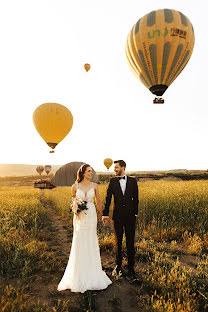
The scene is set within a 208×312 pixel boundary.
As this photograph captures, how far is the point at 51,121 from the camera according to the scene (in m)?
18.6

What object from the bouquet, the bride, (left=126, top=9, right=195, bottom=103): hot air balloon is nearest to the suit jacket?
the bride

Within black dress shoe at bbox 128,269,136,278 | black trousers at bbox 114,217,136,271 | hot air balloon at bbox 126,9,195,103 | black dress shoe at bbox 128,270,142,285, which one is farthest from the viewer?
hot air balloon at bbox 126,9,195,103

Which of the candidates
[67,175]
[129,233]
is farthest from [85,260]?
[67,175]

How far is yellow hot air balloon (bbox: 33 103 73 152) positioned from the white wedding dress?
15.8 meters

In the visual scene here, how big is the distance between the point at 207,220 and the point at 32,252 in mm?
5560

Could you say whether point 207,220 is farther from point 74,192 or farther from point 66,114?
point 66,114

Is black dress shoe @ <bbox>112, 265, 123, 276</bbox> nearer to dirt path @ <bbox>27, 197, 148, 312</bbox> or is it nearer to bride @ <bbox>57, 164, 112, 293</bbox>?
dirt path @ <bbox>27, 197, 148, 312</bbox>

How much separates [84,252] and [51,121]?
16.1 metres

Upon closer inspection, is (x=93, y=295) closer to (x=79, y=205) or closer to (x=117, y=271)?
(x=117, y=271)

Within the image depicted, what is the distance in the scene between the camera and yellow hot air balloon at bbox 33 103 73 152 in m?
18.6

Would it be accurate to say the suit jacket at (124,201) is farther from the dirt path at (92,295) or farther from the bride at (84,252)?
the dirt path at (92,295)

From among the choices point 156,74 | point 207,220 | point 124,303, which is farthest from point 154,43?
point 124,303

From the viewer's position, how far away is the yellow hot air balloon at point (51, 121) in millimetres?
18594

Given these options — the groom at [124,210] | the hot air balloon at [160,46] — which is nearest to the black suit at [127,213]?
the groom at [124,210]
